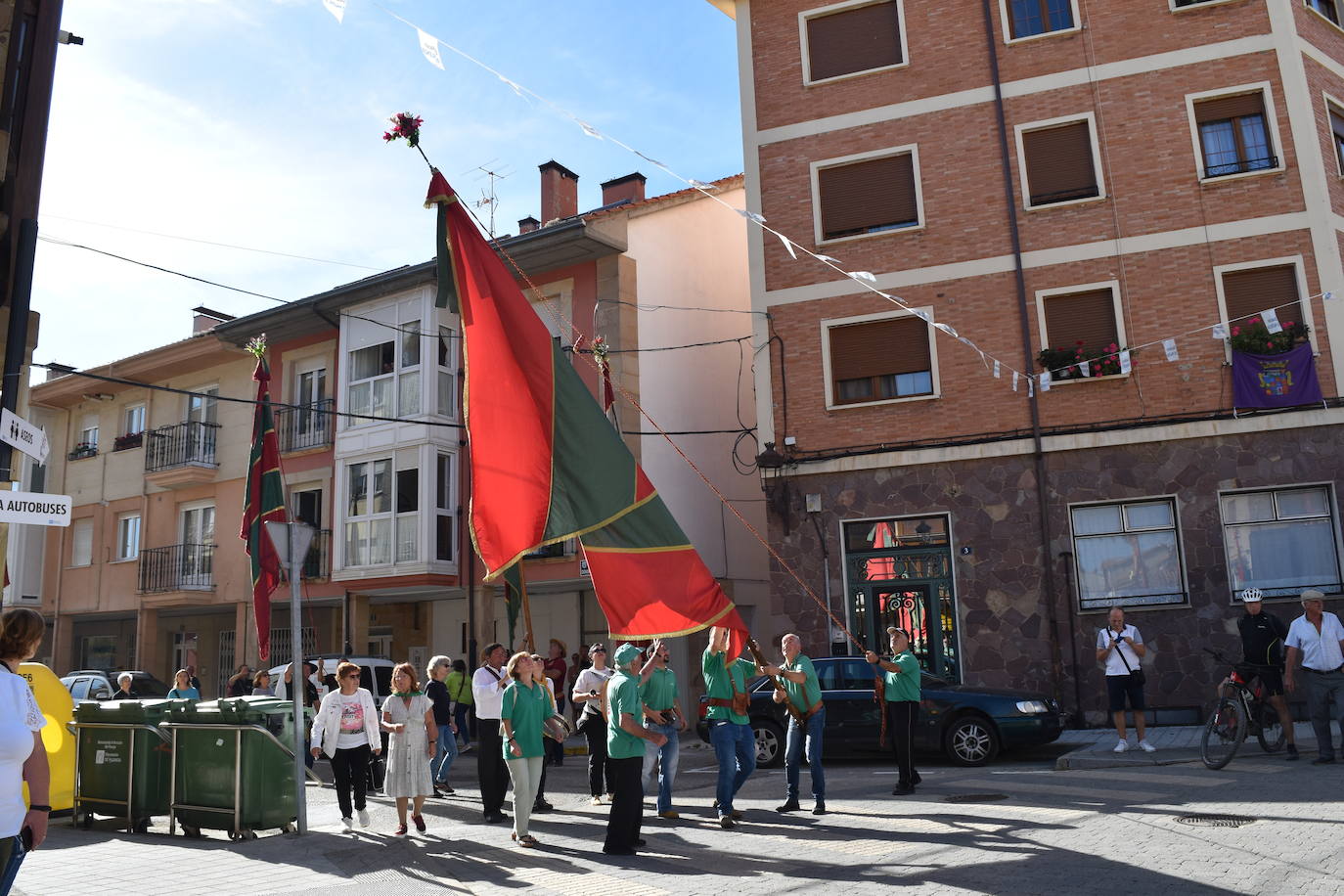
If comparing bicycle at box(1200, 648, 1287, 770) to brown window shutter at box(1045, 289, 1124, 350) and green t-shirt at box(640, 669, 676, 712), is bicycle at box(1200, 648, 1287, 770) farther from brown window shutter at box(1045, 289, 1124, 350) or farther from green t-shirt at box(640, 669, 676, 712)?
brown window shutter at box(1045, 289, 1124, 350)

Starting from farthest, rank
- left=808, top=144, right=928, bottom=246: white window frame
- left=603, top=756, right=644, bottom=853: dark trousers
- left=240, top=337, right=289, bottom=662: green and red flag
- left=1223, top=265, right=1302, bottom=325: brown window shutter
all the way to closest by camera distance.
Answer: left=808, top=144, right=928, bottom=246: white window frame → left=1223, top=265, right=1302, bottom=325: brown window shutter → left=240, top=337, right=289, bottom=662: green and red flag → left=603, top=756, right=644, bottom=853: dark trousers

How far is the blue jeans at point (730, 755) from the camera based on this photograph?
32.6ft

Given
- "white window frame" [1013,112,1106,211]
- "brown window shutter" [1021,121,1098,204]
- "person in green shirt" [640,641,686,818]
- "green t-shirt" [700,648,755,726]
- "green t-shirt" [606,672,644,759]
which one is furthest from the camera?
"brown window shutter" [1021,121,1098,204]

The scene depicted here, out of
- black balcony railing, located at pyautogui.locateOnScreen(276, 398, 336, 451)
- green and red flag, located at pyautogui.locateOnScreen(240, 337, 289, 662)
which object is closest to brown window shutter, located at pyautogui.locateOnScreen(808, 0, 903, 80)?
green and red flag, located at pyautogui.locateOnScreen(240, 337, 289, 662)

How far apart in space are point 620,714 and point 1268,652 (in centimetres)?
781

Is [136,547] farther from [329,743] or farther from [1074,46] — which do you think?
[1074,46]

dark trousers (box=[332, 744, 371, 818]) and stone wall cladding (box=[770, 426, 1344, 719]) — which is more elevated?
stone wall cladding (box=[770, 426, 1344, 719])

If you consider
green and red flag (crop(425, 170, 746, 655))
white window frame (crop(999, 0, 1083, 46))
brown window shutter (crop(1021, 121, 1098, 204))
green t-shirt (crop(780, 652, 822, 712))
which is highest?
white window frame (crop(999, 0, 1083, 46))

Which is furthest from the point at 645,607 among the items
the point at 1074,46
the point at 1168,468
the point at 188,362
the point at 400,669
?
the point at 188,362

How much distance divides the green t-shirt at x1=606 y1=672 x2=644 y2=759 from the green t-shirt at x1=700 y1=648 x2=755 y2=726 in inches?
50.8

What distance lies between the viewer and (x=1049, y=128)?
18.5 m

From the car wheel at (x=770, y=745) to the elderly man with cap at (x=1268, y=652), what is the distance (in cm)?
571

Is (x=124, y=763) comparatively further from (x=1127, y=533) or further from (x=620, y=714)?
(x=1127, y=533)

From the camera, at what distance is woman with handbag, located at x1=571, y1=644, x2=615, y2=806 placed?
1195 centimetres
